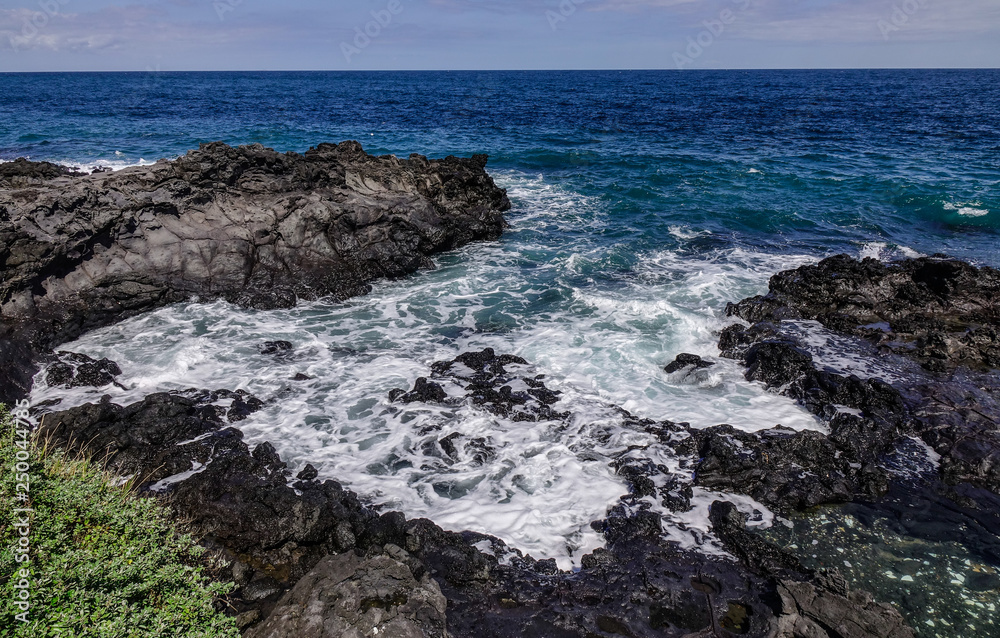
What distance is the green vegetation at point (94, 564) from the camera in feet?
18.3

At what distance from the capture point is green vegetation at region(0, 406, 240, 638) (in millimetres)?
5590

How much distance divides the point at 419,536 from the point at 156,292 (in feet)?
40.7

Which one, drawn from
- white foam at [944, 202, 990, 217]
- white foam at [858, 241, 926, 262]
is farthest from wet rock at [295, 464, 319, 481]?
white foam at [944, 202, 990, 217]

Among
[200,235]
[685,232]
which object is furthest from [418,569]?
[685,232]

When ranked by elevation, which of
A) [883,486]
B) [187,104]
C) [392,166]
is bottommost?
[883,486]

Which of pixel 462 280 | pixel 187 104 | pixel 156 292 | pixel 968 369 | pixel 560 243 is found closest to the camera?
pixel 968 369

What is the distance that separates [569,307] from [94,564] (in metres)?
13.2

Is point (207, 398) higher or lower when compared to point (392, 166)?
lower

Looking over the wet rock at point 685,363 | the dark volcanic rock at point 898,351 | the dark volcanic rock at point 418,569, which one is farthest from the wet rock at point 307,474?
the dark volcanic rock at point 898,351

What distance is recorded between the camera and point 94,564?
618cm

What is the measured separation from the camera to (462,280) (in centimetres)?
1916

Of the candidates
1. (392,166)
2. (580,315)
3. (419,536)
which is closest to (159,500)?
(419,536)

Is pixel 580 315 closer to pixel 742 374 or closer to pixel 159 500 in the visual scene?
pixel 742 374

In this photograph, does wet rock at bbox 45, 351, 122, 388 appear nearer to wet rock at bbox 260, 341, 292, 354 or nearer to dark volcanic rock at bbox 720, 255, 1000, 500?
wet rock at bbox 260, 341, 292, 354
